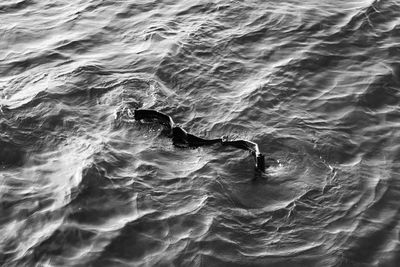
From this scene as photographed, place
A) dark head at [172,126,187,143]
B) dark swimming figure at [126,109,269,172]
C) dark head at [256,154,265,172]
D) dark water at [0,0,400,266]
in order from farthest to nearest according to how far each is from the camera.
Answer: dark head at [172,126,187,143] < dark swimming figure at [126,109,269,172] < dark head at [256,154,265,172] < dark water at [0,0,400,266]

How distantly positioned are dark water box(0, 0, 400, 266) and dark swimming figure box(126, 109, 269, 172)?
5.6 inches

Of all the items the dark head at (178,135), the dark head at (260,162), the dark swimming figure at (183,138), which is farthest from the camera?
the dark head at (178,135)

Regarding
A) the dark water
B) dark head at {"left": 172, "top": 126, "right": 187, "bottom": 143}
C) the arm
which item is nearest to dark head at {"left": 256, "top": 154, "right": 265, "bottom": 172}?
the arm

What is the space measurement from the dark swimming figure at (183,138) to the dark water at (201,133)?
143mm

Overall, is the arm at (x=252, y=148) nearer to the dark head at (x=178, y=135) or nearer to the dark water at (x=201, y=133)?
the dark water at (x=201, y=133)

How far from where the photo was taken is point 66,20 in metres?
14.9

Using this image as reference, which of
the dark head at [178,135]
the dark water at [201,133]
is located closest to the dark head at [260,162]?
the dark water at [201,133]

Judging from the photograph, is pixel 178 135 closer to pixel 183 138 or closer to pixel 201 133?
pixel 183 138

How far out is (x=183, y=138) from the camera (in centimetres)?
1053

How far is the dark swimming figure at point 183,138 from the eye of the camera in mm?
10242

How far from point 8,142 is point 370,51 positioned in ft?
25.2

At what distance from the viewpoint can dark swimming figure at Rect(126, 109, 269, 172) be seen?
10.2 m

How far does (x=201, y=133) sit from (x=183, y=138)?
1.29ft

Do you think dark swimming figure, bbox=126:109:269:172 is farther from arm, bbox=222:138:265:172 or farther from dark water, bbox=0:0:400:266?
dark water, bbox=0:0:400:266
